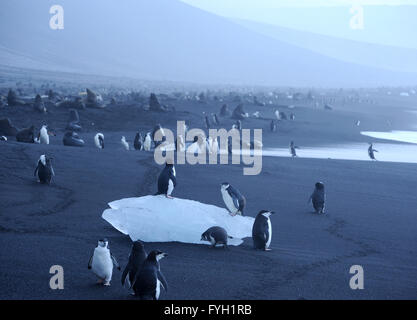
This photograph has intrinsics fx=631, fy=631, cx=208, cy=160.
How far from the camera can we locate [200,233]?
7.23m

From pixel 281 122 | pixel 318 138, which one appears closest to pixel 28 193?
pixel 318 138

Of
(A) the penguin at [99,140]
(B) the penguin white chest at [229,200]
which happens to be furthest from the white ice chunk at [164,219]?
(A) the penguin at [99,140]

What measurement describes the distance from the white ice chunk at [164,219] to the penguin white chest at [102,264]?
136 centimetres

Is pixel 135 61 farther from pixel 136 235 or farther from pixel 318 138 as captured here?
pixel 136 235

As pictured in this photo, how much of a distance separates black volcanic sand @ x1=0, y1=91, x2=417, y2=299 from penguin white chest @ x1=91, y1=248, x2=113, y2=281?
14cm

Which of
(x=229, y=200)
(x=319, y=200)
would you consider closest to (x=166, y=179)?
(x=229, y=200)

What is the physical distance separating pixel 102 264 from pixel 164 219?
1707 millimetres

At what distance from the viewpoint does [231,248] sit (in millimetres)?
7188

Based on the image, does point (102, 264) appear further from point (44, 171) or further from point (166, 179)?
point (44, 171)

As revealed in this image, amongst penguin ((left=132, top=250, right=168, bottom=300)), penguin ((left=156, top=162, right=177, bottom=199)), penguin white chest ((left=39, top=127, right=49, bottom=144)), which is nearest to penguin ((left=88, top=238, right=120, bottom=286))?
penguin ((left=132, top=250, right=168, bottom=300))

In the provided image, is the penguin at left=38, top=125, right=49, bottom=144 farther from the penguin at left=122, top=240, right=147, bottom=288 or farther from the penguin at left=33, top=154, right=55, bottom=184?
the penguin at left=122, top=240, right=147, bottom=288

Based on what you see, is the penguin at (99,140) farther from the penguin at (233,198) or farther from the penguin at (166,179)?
the penguin at (233,198)

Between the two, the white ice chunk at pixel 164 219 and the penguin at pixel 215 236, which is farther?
the white ice chunk at pixel 164 219

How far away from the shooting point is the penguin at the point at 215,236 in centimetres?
699
